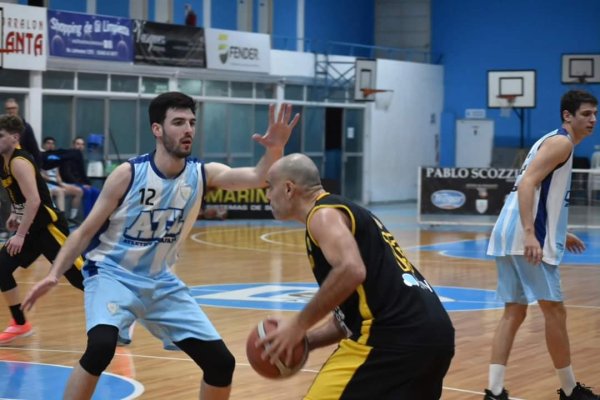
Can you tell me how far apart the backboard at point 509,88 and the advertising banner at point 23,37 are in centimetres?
1464

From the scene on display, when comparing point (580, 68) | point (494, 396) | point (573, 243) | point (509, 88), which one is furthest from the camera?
point (580, 68)

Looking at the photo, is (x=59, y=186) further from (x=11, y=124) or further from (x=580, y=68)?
(x=580, y=68)

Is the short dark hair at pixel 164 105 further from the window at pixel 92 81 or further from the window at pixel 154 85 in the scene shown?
the window at pixel 154 85

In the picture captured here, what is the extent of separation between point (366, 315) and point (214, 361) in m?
1.50

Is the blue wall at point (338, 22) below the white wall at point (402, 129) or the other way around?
the other way around

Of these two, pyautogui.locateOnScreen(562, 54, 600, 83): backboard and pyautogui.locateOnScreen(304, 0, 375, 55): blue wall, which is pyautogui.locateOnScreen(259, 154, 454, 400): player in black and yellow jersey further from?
pyautogui.locateOnScreen(562, 54, 600, 83): backboard

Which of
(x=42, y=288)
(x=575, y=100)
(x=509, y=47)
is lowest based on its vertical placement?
(x=42, y=288)

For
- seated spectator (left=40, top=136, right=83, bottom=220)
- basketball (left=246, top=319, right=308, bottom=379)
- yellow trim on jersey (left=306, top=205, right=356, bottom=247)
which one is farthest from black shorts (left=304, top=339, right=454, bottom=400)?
seated spectator (left=40, top=136, right=83, bottom=220)

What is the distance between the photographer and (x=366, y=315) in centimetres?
456

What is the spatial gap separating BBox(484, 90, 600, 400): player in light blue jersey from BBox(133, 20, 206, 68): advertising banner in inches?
690

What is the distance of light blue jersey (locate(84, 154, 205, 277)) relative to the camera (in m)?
6.02

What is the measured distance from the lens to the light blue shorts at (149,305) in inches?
231

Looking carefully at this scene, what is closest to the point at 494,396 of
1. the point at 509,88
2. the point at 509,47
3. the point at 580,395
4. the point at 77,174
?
the point at 580,395

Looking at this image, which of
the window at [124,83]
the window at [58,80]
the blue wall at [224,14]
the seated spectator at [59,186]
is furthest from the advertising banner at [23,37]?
the blue wall at [224,14]
